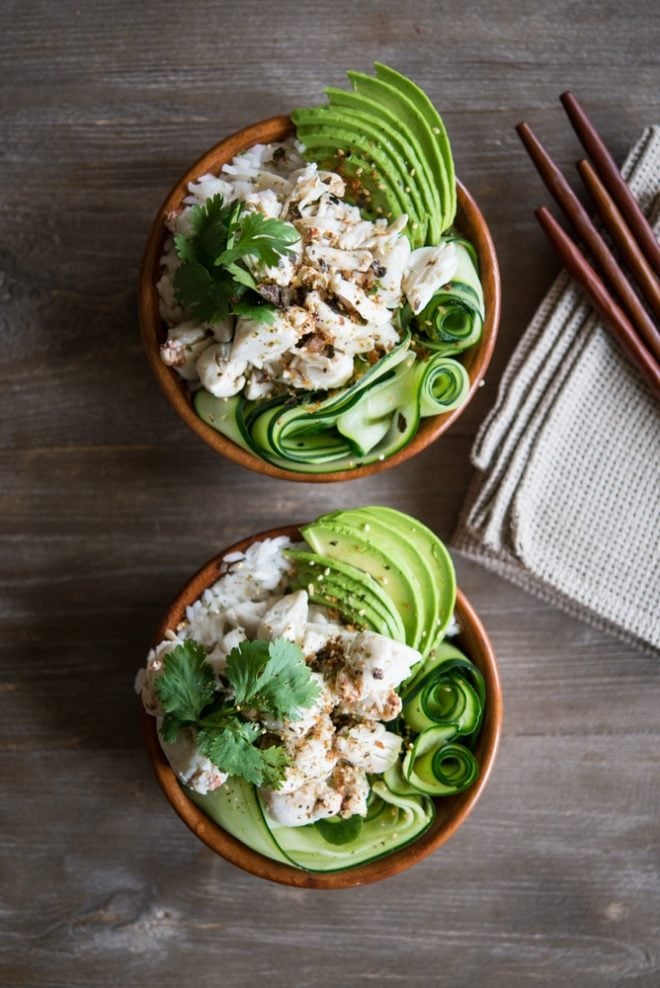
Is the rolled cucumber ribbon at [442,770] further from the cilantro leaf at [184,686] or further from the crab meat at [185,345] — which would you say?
the crab meat at [185,345]

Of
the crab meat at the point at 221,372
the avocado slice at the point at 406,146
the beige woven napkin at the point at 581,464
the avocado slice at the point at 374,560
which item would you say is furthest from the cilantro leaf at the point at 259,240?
the beige woven napkin at the point at 581,464

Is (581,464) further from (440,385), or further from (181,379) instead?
(181,379)

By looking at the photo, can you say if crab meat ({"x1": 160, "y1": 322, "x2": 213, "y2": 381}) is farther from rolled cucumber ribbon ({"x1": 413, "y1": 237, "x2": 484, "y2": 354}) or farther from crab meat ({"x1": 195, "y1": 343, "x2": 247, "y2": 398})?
rolled cucumber ribbon ({"x1": 413, "y1": 237, "x2": 484, "y2": 354})

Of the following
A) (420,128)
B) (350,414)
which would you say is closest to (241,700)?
(350,414)

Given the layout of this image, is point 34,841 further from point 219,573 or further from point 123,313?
point 123,313

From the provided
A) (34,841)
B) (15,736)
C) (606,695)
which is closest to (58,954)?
(34,841)
